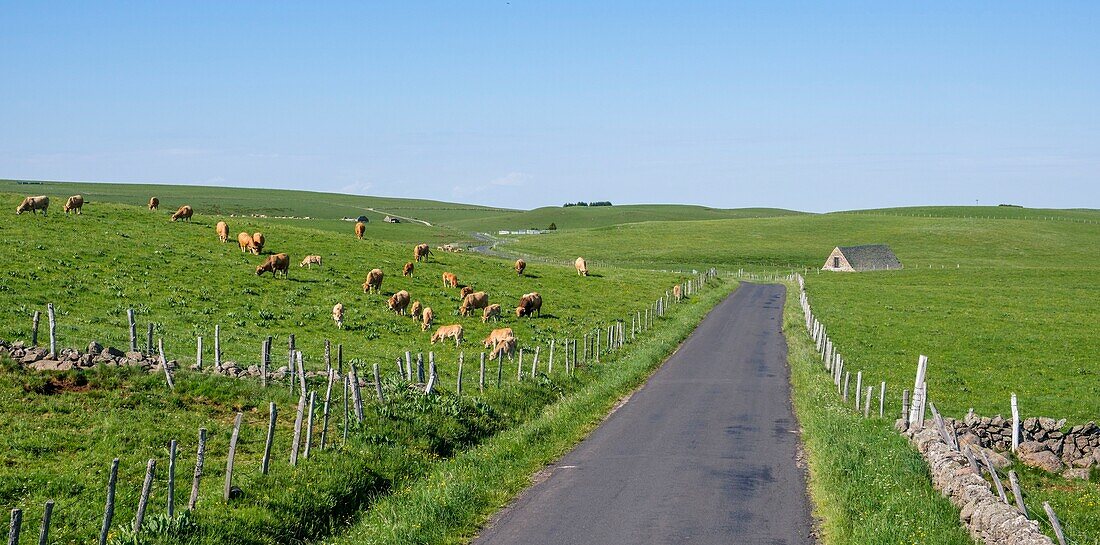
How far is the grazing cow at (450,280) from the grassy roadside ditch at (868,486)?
3045 centimetres

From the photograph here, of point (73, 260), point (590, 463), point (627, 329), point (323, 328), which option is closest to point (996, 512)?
point (590, 463)

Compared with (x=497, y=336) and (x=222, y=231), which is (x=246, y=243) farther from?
(x=497, y=336)

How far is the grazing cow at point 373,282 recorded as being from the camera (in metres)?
47.7

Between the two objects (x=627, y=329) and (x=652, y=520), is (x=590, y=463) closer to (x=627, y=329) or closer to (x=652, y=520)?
(x=652, y=520)

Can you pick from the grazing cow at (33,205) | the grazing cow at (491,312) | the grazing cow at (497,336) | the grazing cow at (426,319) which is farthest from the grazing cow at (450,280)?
the grazing cow at (33,205)

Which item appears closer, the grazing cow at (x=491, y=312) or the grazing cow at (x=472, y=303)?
the grazing cow at (x=491, y=312)

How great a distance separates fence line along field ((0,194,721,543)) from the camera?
15.0m

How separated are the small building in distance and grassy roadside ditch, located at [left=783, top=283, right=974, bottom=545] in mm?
88736

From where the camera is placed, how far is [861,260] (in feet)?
364

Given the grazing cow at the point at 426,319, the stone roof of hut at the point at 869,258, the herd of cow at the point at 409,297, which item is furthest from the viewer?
the stone roof of hut at the point at 869,258

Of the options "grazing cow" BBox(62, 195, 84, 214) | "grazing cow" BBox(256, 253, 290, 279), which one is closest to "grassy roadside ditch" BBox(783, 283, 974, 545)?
"grazing cow" BBox(256, 253, 290, 279)

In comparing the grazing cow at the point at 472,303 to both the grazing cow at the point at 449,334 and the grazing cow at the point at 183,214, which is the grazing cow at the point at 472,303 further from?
the grazing cow at the point at 183,214

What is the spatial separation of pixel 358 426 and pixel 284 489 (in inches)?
160

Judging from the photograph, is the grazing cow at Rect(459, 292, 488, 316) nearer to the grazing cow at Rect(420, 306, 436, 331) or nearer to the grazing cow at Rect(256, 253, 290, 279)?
the grazing cow at Rect(420, 306, 436, 331)
